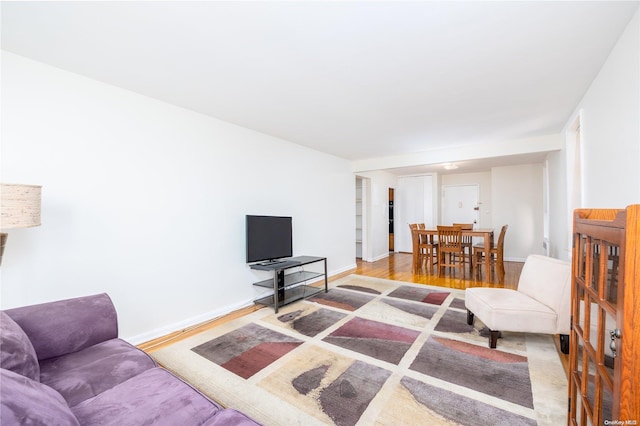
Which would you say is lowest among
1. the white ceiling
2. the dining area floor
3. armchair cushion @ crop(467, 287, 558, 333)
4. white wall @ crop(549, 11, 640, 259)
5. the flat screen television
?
the dining area floor

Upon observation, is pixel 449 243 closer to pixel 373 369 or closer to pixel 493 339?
pixel 493 339

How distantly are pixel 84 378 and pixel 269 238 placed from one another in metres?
2.43

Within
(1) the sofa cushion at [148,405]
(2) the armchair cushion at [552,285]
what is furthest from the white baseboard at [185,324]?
(2) the armchair cushion at [552,285]

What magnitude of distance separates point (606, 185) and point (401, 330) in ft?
6.79

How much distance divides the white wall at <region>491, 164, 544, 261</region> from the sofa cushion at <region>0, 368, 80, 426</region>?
25.2ft

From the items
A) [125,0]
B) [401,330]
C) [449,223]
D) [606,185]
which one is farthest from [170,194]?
[449,223]

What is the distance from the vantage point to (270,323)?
3051 millimetres

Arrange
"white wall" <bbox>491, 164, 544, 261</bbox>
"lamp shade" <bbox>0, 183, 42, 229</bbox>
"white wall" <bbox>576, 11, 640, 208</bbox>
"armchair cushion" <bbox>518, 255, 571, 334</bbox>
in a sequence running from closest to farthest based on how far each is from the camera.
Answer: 1. "lamp shade" <bbox>0, 183, 42, 229</bbox>
2. "white wall" <bbox>576, 11, 640, 208</bbox>
3. "armchair cushion" <bbox>518, 255, 571, 334</bbox>
4. "white wall" <bbox>491, 164, 544, 261</bbox>

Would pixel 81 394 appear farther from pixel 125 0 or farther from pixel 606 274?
pixel 606 274

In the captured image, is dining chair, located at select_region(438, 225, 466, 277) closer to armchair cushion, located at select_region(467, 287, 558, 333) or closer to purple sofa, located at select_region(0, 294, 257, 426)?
armchair cushion, located at select_region(467, 287, 558, 333)

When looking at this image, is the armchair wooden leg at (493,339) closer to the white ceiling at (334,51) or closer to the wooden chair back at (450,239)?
the white ceiling at (334,51)

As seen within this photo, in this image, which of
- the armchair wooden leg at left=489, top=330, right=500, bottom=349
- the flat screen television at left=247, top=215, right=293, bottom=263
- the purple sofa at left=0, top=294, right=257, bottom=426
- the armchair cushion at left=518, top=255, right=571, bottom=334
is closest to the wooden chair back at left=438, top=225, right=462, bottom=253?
the armchair cushion at left=518, top=255, right=571, bottom=334

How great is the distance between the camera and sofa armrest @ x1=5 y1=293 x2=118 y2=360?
1540 mm

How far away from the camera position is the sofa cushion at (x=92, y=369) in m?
1.30
